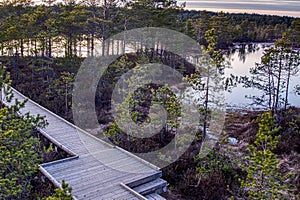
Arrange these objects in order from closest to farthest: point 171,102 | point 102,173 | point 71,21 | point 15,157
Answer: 1. point 15,157
2. point 102,173
3. point 171,102
4. point 71,21

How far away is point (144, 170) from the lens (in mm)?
8148

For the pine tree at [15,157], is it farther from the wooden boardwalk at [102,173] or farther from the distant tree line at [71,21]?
the distant tree line at [71,21]

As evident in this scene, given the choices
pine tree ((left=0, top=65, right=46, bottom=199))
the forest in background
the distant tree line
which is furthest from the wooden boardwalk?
the distant tree line

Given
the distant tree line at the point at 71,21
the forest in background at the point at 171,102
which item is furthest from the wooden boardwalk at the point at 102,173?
the distant tree line at the point at 71,21

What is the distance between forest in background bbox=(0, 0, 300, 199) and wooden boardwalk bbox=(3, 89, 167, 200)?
0.89m

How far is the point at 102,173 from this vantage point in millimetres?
7902

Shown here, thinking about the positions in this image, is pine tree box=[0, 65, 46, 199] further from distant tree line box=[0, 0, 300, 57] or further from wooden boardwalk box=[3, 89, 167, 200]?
distant tree line box=[0, 0, 300, 57]

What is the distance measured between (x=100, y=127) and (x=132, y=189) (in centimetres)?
642

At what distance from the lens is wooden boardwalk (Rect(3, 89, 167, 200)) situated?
713cm

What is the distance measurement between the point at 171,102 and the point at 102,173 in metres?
3.26

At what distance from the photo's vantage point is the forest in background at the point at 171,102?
7.55 meters

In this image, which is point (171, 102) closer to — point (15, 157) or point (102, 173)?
point (102, 173)

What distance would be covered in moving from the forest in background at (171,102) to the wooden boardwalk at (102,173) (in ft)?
2.93

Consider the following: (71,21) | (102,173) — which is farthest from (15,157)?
(71,21)
